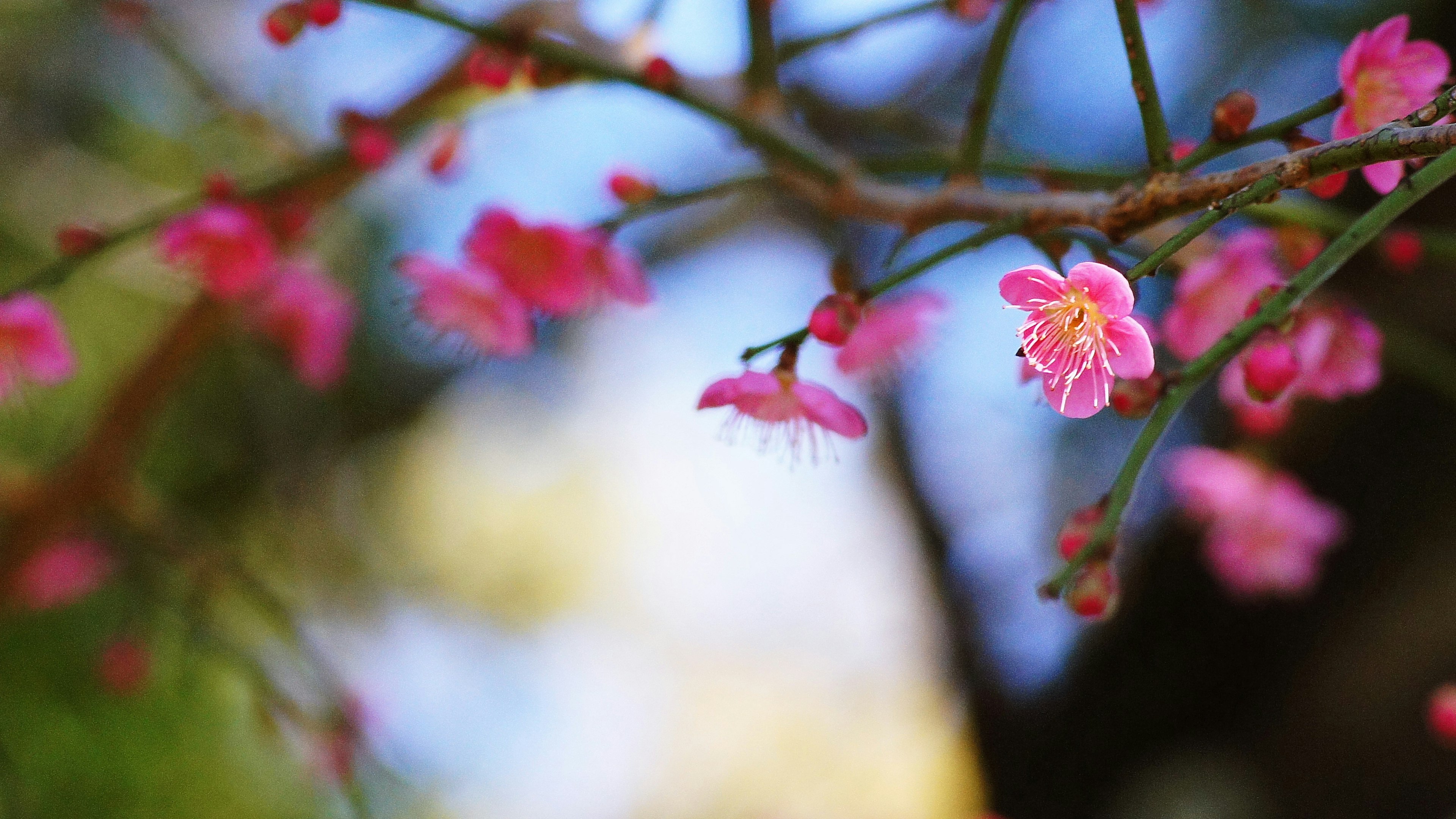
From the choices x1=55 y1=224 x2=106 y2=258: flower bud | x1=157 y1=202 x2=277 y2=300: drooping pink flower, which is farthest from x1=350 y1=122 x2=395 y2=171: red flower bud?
x1=55 y1=224 x2=106 y2=258: flower bud

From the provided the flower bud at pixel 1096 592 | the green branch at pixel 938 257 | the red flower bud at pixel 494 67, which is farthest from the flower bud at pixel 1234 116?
the red flower bud at pixel 494 67

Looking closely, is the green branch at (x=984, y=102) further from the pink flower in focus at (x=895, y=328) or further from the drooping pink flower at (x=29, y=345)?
the drooping pink flower at (x=29, y=345)

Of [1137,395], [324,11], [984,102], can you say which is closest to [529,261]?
[324,11]

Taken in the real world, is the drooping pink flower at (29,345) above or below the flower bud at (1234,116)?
above

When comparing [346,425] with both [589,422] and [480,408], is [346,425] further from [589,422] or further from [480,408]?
[589,422]

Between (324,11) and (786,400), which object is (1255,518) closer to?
(786,400)

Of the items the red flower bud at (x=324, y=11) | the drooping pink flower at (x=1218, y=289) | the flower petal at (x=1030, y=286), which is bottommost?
the flower petal at (x=1030, y=286)
